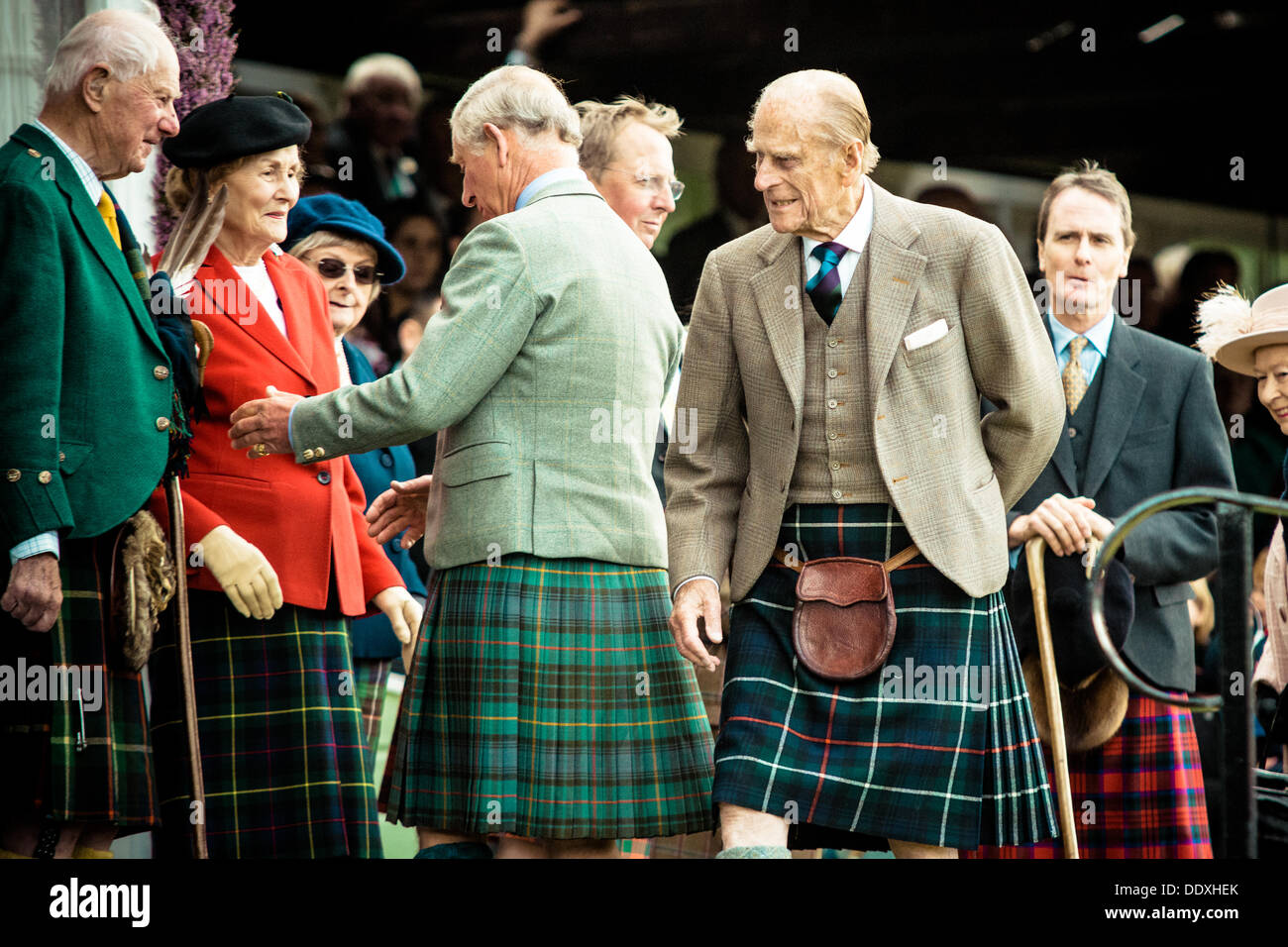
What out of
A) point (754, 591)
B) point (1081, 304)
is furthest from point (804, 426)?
point (1081, 304)

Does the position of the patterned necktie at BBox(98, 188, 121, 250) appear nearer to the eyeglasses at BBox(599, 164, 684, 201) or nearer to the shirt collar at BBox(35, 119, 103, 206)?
the shirt collar at BBox(35, 119, 103, 206)

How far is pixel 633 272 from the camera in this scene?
4.03 meters

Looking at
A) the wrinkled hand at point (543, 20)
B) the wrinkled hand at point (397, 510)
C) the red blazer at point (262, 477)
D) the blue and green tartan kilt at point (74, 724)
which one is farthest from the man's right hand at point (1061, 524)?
the wrinkled hand at point (543, 20)

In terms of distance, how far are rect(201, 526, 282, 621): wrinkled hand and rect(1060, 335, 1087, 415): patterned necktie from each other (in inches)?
81.2

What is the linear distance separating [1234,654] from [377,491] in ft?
9.08

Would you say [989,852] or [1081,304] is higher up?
[1081,304]

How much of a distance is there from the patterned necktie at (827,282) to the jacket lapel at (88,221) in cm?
147

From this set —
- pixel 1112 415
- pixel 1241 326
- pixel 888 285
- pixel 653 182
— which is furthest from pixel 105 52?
pixel 1241 326

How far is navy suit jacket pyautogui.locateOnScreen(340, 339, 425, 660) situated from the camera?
5.14m

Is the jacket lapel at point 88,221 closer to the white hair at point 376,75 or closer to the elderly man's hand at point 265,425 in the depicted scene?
the elderly man's hand at point 265,425

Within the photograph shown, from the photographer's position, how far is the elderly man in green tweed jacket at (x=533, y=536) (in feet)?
12.4

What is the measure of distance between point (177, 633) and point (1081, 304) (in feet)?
8.03

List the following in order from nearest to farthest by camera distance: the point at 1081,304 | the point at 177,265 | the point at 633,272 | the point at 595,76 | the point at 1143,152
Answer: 1. the point at 633,272
2. the point at 177,265
3. the point at 1081,304
4. the point at 595,76
5. the point at 1143,152

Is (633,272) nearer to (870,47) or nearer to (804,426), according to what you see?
(804,426)
